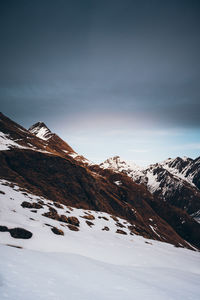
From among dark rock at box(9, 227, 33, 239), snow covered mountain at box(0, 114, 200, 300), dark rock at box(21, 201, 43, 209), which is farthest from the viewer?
dark rock at box(21, 201, 43, 209)

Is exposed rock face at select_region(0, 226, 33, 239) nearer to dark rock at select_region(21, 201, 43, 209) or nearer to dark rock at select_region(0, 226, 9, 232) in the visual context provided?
dark rock at select_region(0, 226, 9, 232)

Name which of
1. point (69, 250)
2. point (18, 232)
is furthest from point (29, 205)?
point (69, 250)

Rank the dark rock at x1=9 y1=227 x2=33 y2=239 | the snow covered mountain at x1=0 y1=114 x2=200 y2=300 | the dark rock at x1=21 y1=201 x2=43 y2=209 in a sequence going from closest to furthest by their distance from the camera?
the snow covered mountain at x1=0 y1=114 x2=200 y2=300
the dark rock at x1=9 y1=227 x2=33 y2=239
the dark rock at x1=21 y1=201 x2=43 y2=209

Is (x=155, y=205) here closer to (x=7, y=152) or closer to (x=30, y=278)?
(x=7, y=152)

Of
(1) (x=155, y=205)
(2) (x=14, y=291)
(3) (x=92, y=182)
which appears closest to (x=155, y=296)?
(2) (x=14, y=291)

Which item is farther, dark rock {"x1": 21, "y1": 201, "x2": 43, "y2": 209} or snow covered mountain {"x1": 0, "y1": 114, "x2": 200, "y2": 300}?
dark rock {"x1": 21, "y1": 201, "x2": 43, "y2": 209}

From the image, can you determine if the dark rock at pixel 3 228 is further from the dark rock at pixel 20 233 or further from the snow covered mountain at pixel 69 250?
the dark rock at pixel 20 233

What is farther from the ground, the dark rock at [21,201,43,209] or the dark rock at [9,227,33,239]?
the dark rock at [9,227,33,239]

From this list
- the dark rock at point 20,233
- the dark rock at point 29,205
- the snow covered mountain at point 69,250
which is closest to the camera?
the snow covered mountain at point 69,250

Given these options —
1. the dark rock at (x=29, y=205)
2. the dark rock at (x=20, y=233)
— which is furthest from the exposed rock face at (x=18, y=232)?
the dark rock at (x=29, y=205)

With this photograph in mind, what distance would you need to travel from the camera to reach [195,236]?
155 metres

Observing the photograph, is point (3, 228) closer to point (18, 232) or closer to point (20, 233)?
point (18, 232)

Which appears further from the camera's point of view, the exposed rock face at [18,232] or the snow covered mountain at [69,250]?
the exposed rock face at [18,232]

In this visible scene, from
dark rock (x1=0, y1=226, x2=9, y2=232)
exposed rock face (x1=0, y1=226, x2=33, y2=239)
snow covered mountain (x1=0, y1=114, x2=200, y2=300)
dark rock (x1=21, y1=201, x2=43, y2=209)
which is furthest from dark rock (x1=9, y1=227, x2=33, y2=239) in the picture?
dark rock (x1=21, y1=201, x2=43, y2=209)
